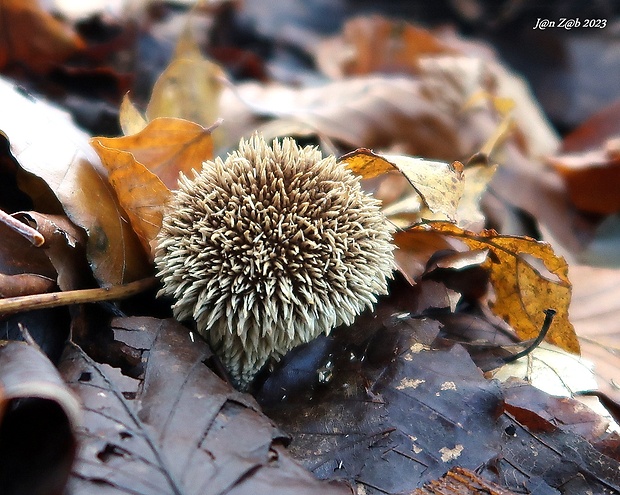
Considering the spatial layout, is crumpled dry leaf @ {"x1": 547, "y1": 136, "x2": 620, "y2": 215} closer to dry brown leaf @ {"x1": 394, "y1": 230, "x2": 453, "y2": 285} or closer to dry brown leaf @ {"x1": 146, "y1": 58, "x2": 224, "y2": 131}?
dry brown leaf @ {"x1": 394, "y1": 230, "x2": 453, "y2": 285}

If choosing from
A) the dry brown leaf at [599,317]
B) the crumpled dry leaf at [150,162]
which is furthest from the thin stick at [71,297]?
the dry brown leaf at [599,317]

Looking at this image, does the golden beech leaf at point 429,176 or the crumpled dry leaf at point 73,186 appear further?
the golden beech leaf at point 429,176

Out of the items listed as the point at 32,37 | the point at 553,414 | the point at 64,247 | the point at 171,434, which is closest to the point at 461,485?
the point at 553,414

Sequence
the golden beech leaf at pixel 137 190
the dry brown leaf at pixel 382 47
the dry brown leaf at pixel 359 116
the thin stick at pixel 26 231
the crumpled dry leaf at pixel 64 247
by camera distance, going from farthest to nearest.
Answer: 1. the dry brown leaf at pixel 382 47
2. the dry brown leaf at pixel 359 116
3. the golden beech leaf at pixel 137 190
4. the crumpled dry leaf at pixel 64 247
5. the thin stick at pixel 26 231

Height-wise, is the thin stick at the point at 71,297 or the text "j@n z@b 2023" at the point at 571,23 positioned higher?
the text "j@n z@b 2023" at the point at 571,23

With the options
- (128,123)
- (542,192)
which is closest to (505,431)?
(128,123)

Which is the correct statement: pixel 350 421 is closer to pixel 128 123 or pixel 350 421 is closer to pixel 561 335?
pixel 561 335

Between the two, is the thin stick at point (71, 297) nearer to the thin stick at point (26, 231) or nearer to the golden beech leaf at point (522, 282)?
the thin stick at point (26, 231)

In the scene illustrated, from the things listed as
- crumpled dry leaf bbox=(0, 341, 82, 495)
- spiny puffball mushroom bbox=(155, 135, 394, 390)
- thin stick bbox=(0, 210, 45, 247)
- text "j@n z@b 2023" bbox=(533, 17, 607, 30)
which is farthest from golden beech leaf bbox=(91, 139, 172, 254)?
text "j@n z@b 2023" bbox=(533, 17, 607, 30)
